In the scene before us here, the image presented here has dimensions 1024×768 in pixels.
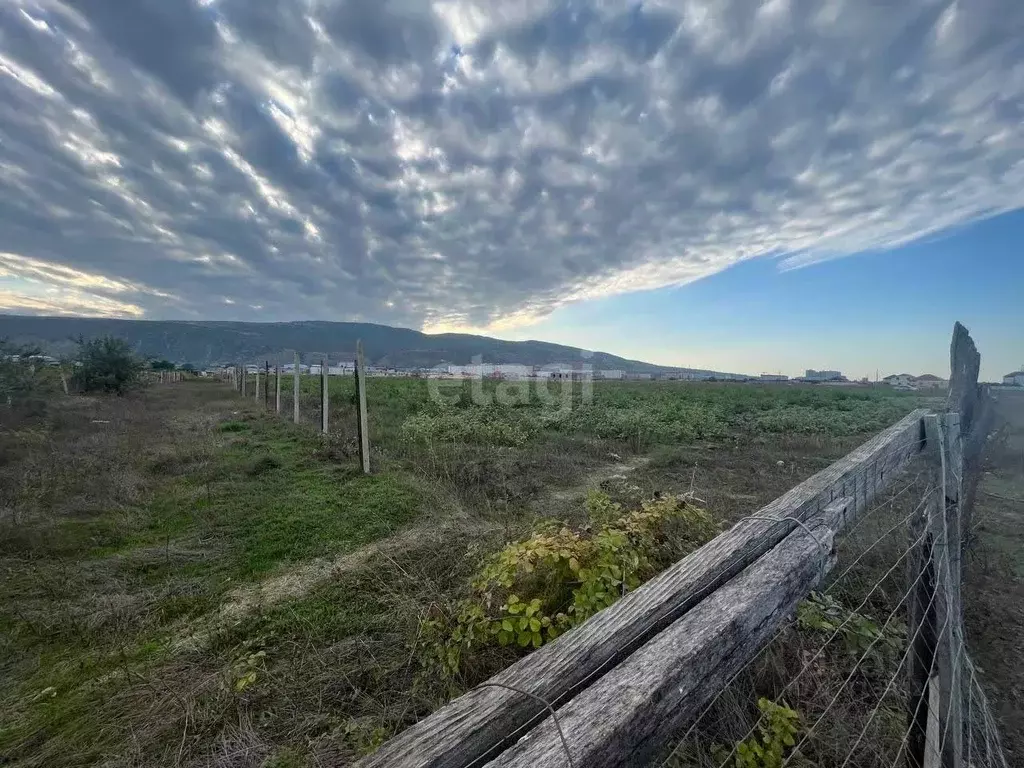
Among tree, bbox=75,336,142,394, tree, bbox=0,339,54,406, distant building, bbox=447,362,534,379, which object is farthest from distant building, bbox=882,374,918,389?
tree, bbox=75,336,142,394

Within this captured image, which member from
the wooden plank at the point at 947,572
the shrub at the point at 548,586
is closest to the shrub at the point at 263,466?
the shrub at the point at 548,586

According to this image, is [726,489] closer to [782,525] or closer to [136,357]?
[782,525]

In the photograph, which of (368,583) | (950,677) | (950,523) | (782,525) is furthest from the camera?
(368,583)

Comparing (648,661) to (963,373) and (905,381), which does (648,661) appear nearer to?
(963,373)

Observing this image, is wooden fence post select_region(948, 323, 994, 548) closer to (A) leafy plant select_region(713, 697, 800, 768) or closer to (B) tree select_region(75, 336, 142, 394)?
(A) leafy plant select_region(713, 697, 800, 768)

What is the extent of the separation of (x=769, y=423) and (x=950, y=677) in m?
14.7

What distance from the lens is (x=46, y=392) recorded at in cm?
1583

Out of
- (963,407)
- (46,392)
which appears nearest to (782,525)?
(963,407)

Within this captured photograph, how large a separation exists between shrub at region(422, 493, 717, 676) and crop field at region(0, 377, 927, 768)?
1 cm

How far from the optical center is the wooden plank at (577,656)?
0.85 metres

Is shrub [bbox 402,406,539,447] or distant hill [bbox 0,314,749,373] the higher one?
distant hill [bbox 0,314,749,373]

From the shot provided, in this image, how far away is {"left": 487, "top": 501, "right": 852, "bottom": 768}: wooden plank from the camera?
0.71 meters

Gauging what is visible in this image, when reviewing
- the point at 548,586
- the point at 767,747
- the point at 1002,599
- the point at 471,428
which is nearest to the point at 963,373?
the point at 767,747

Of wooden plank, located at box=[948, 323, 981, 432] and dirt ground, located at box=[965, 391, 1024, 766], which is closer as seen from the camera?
wooden plank, located at box=[948, 323, 981, 432]
